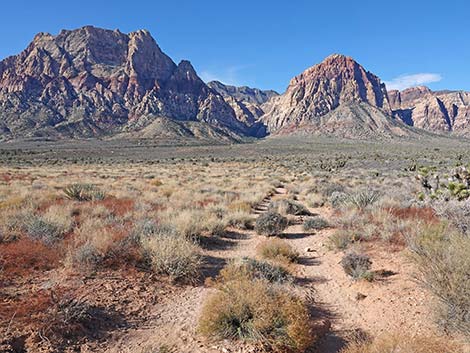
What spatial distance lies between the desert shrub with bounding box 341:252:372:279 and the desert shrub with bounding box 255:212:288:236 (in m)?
3.28

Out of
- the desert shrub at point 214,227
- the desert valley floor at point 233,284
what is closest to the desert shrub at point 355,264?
the desert valley floor at point 233,284

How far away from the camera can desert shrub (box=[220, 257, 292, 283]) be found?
6223 mm

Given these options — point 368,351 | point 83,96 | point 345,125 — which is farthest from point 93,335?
point 83,96

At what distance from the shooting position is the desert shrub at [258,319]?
171 inches

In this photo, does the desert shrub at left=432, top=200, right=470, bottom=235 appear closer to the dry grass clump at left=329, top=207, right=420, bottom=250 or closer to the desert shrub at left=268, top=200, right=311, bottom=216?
the dry grass clump at left=329, top=207, right=420, bottom=250

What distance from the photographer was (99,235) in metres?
7.47

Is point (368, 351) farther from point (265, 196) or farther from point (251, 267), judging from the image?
point (265, 196)

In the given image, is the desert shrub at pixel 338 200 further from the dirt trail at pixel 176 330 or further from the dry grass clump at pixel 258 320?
the dry grass clump at pixel 258 320

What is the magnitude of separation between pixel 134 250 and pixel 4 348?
3449 mm

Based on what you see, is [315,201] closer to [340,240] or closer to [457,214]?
[340,240]

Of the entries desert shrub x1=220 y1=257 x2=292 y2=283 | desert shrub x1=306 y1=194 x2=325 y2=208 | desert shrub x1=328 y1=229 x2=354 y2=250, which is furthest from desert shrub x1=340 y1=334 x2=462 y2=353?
desert shrub x1=306 y1=194 x2=325 y2=208

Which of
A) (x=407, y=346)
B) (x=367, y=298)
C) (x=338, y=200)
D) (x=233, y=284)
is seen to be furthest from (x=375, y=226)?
(x=407, y=346)

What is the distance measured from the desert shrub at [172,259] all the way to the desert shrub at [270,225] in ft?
11.9

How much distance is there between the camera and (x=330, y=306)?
593 cm
